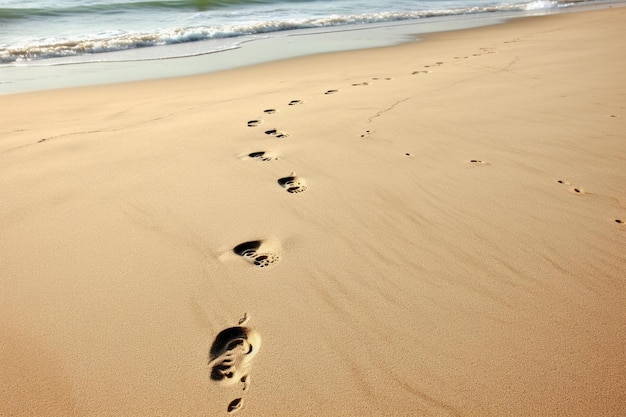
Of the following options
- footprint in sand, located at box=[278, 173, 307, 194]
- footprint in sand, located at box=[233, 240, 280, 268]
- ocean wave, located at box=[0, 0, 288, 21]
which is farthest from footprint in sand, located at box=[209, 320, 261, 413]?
ocean wave, located at box=[0, 0, 288, 21]

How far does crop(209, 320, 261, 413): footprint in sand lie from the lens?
5.01 feet

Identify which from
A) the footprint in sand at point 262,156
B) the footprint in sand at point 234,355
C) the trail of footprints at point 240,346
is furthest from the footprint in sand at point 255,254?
the footprint in sand at point 262,156

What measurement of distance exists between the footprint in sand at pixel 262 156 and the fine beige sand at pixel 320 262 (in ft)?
0.15

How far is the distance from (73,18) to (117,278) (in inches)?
535

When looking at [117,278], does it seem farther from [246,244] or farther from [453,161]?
[453,161]

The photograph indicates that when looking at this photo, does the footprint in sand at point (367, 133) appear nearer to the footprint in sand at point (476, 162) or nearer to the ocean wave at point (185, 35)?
the footprint in sand at point (476, 162)

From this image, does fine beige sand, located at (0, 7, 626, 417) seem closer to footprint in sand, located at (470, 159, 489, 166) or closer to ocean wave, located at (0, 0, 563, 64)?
footprint in sand, located at (470, 159, 489, 166)

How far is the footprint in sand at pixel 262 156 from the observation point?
3.21 metres

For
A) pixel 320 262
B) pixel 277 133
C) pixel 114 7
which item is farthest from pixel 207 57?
pixel 114 7

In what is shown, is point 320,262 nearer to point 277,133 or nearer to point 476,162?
point 476,162

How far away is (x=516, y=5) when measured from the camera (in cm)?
1523

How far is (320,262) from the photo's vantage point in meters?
2.10

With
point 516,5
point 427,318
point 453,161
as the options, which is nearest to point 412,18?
point 516,5

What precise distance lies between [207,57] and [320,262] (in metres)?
6.93
